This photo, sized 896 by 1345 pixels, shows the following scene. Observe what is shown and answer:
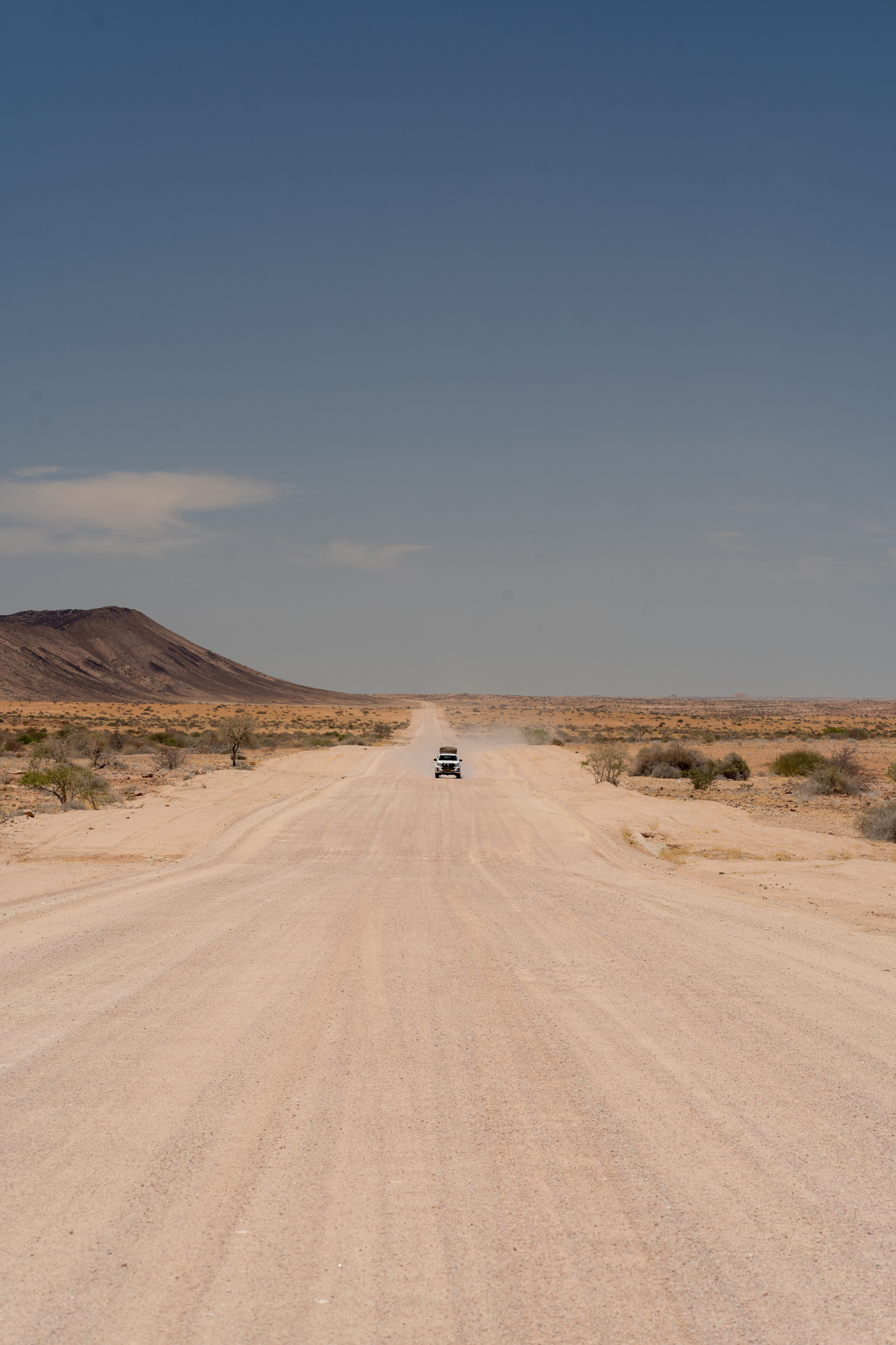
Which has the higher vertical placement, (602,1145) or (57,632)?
(57,632)

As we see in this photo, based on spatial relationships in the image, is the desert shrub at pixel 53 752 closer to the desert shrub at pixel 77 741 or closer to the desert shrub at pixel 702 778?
the desert shrub at pixel 77 741

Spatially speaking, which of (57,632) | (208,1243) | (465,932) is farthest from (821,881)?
(57,632)

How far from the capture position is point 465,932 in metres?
11.3

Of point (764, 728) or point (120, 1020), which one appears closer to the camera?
point (120, 1020)

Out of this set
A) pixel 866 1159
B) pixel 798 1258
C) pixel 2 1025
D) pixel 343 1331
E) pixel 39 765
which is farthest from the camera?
pixel 39 765

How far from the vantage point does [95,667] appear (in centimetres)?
17300

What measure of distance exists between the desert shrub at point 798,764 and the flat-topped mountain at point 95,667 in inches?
4820

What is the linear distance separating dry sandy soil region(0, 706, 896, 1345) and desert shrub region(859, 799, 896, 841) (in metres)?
8.12

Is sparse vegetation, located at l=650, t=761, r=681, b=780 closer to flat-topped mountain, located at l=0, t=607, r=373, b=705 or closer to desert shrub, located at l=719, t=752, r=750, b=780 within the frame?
desert shrub, located at l=719, t=752, r=750, b=780

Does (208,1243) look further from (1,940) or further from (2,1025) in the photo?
(1,940)

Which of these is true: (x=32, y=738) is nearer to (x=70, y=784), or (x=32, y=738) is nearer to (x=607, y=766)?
(x=70, y=784)

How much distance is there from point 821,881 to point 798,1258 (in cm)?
1243

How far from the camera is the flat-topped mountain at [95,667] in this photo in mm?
149062

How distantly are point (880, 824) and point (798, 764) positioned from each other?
18.7 metres
